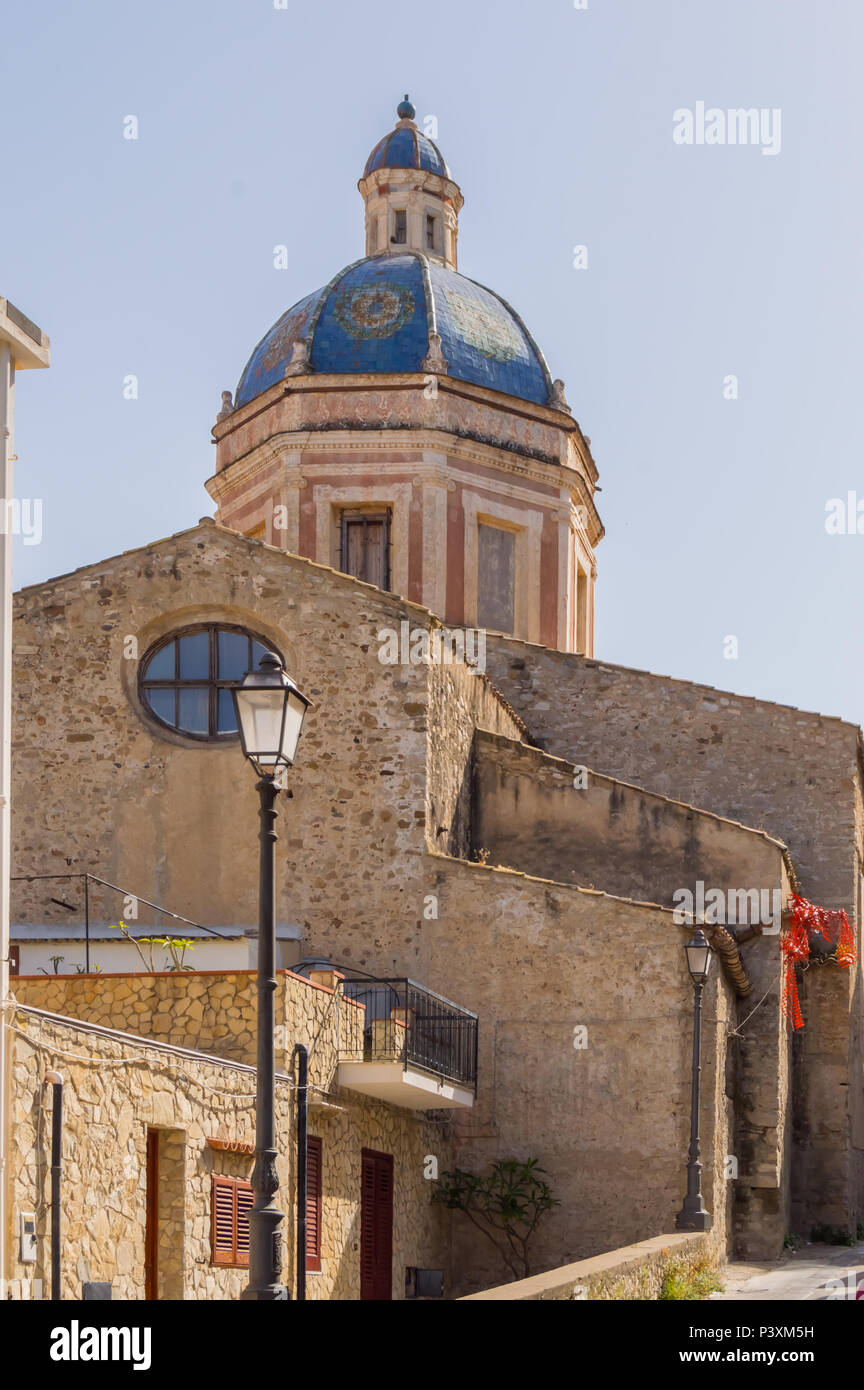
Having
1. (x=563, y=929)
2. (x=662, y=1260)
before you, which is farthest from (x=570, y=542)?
(x=662, y=1260)

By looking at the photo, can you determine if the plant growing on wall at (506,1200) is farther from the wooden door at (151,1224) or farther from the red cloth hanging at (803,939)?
the wooden door at (151,1224)

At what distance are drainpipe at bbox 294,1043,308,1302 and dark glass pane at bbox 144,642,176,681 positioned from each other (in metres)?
7.16

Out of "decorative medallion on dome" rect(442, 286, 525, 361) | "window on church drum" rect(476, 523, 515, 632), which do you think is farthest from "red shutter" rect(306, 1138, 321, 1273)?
"decorative medallion on dome" rect(442, 286, 525, 361)

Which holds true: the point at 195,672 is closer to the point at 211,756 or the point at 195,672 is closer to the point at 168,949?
the point at 211,756

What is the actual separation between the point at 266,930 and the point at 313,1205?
275 inches

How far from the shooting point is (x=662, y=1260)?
1734 centimetres

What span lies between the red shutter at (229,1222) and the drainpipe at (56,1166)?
8.63 feet

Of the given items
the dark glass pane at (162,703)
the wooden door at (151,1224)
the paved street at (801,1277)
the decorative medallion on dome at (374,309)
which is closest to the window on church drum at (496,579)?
the decorative medallion on dome at (374,309)

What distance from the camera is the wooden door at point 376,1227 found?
62.3ft

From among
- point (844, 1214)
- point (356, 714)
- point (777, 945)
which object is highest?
point (356, 714)

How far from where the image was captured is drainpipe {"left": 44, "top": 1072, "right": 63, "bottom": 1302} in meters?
12.2
